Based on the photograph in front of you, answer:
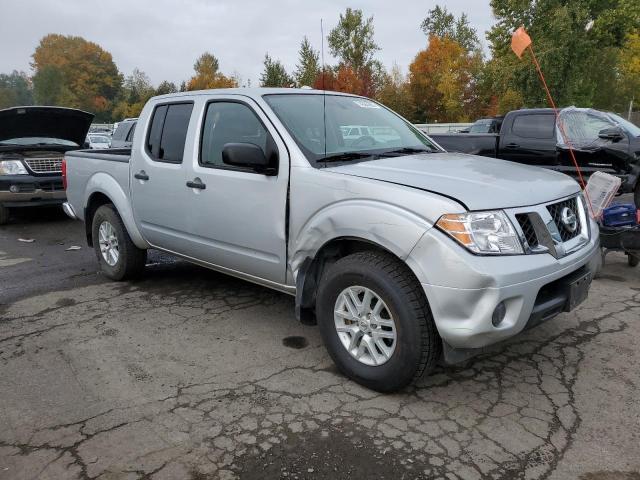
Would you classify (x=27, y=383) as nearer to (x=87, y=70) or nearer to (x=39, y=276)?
(x=39, y=276)

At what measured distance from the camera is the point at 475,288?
268cm

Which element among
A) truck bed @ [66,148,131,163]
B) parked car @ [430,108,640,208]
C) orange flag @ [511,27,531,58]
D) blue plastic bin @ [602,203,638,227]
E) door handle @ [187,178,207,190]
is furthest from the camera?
parked car @ [430,108,640,208]

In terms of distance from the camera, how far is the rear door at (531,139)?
28.1 ft

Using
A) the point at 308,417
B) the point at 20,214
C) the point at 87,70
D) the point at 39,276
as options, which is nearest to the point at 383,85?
the point at 20,214

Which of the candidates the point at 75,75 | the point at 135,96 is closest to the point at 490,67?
the point at 135,96

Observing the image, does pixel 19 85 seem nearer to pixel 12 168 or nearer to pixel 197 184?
pixel 12 168

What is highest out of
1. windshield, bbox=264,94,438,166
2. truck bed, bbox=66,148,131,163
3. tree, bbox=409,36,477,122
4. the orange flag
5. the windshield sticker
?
tree, bbox=409,36,477,122

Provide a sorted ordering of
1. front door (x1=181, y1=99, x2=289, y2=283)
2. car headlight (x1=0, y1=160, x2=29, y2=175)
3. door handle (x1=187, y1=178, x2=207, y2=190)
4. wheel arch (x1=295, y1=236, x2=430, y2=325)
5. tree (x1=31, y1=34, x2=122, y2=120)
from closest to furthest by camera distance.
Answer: wheel arch (x1=295, y1=236, x2=430, y2=325)
front door (x1=181, y1=99, x2=289, y2=283)
door handle (x1=187, y1=178, x2=207, y2=190)
car headlight (x1=0, y1=160, x2=29, y2=175)
tree (x1=31, y1=34, x2=122, y2=120)

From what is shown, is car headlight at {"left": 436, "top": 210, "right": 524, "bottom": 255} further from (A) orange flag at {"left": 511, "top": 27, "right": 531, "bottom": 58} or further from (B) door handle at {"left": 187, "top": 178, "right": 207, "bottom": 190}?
(A) orange flag at {"left": 511, "top": 27, "right": 531, "bottom": 58}

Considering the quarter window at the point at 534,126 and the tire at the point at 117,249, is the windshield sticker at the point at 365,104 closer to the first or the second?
the tire at the point at 117,249

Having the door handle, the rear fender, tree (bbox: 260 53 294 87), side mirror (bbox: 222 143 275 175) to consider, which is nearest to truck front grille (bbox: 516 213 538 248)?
side mirror (bbox: 222 143 275 175)

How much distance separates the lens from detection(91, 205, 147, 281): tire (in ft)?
17.3

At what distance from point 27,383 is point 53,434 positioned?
2.41ft

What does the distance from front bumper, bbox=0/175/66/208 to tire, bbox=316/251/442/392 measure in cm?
715
